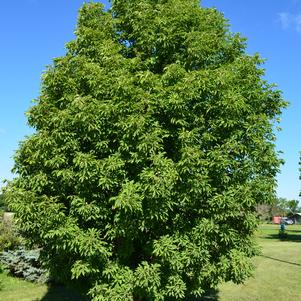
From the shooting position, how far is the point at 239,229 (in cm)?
1106

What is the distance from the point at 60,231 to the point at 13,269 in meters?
12.9

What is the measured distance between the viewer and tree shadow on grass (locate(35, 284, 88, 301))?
1650cm

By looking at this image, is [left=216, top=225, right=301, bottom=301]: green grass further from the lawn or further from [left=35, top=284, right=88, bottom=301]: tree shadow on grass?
[left=35, top=284, right=88, bottom=301]: tree shadow on grass

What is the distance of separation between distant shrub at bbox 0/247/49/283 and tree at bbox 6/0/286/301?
339 inches

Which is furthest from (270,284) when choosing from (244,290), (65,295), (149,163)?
(149,163)

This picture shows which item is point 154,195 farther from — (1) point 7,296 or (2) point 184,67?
(1) point 7,296

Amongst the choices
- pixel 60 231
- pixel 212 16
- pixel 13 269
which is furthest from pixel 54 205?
pixel 13 269

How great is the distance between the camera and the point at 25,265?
769 inches

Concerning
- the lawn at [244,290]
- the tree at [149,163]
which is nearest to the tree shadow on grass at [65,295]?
the lawn at [244,290]

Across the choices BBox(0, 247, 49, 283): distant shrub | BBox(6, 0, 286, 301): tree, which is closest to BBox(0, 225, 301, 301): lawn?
BBox(0, 247, 49, 283): distant shrub

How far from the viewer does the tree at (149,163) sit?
30.6ft

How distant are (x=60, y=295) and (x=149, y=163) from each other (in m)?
10.3

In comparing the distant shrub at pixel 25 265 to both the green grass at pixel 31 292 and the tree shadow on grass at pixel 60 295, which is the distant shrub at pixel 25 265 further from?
the tree shadow on grass at pixel 60 295

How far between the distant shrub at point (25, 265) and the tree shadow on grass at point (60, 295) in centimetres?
86
